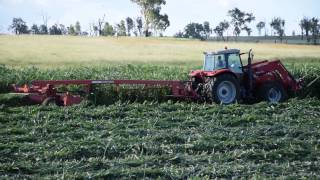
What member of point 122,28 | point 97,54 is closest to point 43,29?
point 122,28

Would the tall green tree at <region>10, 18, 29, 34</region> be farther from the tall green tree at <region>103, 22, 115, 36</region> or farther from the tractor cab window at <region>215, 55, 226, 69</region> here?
the tractor cab window at <region>215, 55, 226, 69</region>

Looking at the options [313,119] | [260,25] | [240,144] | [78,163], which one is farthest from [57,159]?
[260,25]

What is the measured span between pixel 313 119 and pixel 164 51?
34.4 m

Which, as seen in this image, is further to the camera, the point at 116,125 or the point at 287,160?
the point at 116,125

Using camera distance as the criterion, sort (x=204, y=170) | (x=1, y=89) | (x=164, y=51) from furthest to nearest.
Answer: (x=164, y=51), (x=1, y=89), (x=204, y=170)

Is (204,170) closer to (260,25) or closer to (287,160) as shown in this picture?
A: (287,160)

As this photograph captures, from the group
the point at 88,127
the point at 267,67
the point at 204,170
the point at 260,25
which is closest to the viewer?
the point at 204,170

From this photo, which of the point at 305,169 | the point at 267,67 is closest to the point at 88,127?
the point at 305,169

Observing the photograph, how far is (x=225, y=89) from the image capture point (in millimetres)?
16984

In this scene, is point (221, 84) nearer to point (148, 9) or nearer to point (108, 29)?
point (148, 9)

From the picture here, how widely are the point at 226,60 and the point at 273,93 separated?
1.99 meters

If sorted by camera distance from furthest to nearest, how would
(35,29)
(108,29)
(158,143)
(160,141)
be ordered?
(35,29) → (108,29) → (160,141) → (158,143)

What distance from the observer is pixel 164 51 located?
4666 cm

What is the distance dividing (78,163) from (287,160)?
10.5 feet
